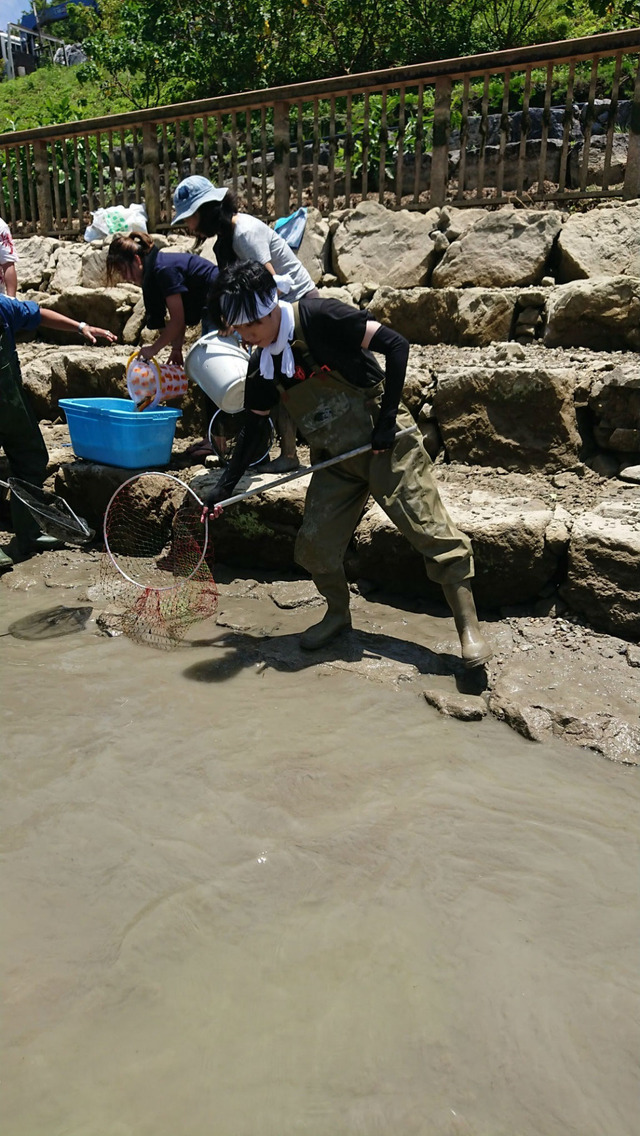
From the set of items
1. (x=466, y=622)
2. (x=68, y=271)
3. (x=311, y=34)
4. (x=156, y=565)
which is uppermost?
(x=311, y=34)

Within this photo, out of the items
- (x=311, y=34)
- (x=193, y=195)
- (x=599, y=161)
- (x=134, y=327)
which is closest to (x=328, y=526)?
(x=193, y=195)

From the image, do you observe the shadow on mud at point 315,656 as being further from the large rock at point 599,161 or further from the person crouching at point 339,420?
the large rock at point 599,161

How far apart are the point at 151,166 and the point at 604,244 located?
190 inches

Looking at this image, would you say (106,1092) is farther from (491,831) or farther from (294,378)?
(294,378)

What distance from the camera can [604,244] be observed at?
6238 millimetres

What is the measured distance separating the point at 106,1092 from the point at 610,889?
5.31 ft

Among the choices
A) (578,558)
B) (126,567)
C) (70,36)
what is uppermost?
(70,36)

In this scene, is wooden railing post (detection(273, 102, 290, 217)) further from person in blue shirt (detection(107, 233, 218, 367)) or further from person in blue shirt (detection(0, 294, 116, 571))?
person in blue shirt (detection(0, 294, 116, 571))

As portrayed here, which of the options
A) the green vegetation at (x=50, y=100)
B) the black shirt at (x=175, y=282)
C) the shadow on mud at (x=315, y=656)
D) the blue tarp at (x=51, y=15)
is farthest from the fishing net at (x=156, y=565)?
the blue tarp at (x=51, y=15)

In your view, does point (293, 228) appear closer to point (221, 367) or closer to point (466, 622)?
point (221, 367)

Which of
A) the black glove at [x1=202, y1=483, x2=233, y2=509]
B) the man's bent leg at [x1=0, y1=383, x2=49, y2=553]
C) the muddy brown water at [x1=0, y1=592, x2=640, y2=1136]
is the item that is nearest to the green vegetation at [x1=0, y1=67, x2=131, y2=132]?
the man's bent leg at [x1=0, y1=383, x2=49, y2=553]

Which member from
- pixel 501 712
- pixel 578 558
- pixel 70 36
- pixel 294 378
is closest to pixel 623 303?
pixel 578 558

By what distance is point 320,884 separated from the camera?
9.37 ft

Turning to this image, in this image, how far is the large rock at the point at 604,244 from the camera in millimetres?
6168
